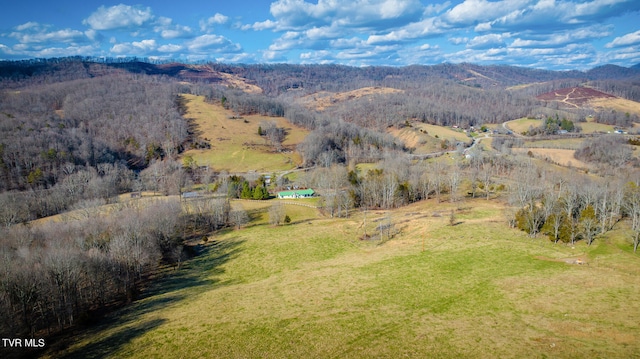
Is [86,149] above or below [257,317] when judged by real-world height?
above

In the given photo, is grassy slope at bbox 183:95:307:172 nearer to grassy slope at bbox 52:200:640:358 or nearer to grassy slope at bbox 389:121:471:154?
grassy slope at bbox 389:121:471:154

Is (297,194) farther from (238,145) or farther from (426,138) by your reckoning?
(426,138)

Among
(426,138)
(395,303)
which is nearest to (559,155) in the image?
(426,138)

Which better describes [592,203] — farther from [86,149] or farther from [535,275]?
[86,149]

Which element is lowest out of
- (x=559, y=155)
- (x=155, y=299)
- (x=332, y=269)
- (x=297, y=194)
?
(x=155, y=299)

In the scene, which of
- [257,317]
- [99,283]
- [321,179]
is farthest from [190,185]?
[257,317]
